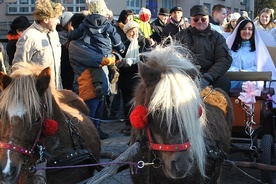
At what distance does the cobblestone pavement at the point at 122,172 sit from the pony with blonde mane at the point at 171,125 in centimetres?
131

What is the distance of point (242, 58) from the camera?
243 inches

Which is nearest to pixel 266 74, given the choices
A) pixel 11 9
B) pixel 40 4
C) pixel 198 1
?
pixel 40 4

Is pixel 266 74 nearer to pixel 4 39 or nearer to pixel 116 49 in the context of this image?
pixel 116 49

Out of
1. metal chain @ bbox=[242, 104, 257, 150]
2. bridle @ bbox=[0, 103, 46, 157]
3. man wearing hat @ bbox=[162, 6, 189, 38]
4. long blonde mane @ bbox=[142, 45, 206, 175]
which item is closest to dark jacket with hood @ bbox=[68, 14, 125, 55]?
metal chain @ bbox=[242, 104, 257, 150]

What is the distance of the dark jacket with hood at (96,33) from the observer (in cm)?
609

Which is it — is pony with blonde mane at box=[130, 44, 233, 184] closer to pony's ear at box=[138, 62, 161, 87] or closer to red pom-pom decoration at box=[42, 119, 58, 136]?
pony's ear at box=[138, 62, 161, 87]

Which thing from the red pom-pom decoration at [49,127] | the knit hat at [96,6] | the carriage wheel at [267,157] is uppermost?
the knit hat at [96,6]

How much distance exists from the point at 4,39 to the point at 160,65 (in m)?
19.4

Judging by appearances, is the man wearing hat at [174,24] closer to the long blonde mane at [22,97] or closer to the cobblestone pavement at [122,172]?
the cobblestone pavement at [122,172]

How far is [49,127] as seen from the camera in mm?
3287

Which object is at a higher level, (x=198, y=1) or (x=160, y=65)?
(x=198, y=1)

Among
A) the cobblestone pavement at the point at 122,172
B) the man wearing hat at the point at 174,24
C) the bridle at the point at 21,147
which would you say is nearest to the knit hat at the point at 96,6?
the cobblestone pavement at the point at 122,172

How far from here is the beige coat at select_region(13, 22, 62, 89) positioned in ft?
16.9

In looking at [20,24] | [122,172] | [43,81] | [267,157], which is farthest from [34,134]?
[20,24]
